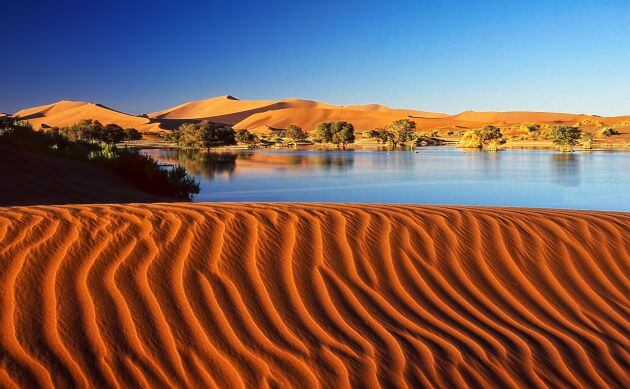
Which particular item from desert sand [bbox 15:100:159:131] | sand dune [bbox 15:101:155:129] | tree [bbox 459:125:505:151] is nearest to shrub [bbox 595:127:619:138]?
tree [bbox 459:125:505:151]

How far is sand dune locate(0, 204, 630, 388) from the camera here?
2613 millimetres

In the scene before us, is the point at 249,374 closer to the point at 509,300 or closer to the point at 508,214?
the point at 509,300

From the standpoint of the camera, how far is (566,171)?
2681 centimetres

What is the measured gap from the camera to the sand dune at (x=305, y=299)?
8.57 feet

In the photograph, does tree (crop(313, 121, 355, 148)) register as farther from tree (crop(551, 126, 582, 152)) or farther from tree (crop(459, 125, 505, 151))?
tree (crop(551, 126, 582, 152))

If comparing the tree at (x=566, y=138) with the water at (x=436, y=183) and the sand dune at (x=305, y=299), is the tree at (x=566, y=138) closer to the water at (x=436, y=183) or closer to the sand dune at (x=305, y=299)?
the water at (x=436, y=183)

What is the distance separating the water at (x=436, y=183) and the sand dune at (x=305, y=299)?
42.8 ft

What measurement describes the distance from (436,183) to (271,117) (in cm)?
11600

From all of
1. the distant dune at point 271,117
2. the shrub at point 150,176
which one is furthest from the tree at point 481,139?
the distant dune at point 271,117

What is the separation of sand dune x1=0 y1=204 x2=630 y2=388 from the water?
1304 centimetres

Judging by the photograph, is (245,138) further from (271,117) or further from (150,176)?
(271,117)

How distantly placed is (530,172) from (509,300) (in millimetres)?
25567

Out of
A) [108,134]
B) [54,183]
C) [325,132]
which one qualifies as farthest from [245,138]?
[54,183]

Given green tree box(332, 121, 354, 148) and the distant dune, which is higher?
the distant dune
